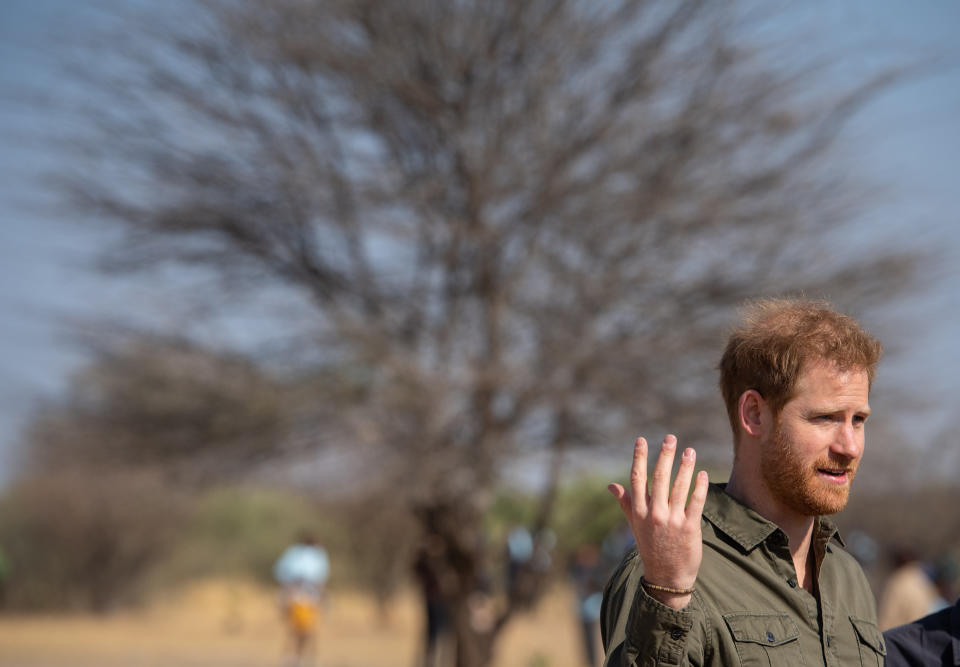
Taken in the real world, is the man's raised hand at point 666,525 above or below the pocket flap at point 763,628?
above

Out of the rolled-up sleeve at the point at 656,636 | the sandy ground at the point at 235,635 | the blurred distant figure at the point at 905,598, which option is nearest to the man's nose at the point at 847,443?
the rolled-up sleeve at the point at 656,636

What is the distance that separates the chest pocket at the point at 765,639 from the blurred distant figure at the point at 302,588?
42.4 feet

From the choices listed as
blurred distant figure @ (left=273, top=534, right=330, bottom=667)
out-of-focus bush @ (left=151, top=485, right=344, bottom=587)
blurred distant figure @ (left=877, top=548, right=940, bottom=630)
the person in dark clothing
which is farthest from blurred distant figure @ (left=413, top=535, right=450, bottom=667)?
out-of-focus bush @ (left=151, top=485, right=344, bottom=587)

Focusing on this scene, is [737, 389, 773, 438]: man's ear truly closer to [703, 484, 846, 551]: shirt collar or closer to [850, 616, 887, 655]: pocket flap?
[703, 484, 846, 551]: shirt collar

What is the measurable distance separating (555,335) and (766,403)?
8.33 m

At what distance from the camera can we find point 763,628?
8.13ft

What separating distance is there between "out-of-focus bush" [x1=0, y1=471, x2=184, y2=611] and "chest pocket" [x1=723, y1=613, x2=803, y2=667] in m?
24.0

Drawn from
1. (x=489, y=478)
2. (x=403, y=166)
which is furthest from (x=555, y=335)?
(x=403, y=166)

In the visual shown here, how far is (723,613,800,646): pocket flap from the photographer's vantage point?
2438 millimetres

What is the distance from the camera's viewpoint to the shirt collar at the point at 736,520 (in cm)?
261

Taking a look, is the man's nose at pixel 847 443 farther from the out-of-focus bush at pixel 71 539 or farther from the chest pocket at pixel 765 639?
the out-of-focus bush at pixel 71 539

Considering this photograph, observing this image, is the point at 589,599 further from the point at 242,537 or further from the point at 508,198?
the point at 242,537

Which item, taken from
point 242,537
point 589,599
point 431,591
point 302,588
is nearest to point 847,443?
point 431,591

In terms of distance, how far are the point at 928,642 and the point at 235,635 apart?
73.1 feet
